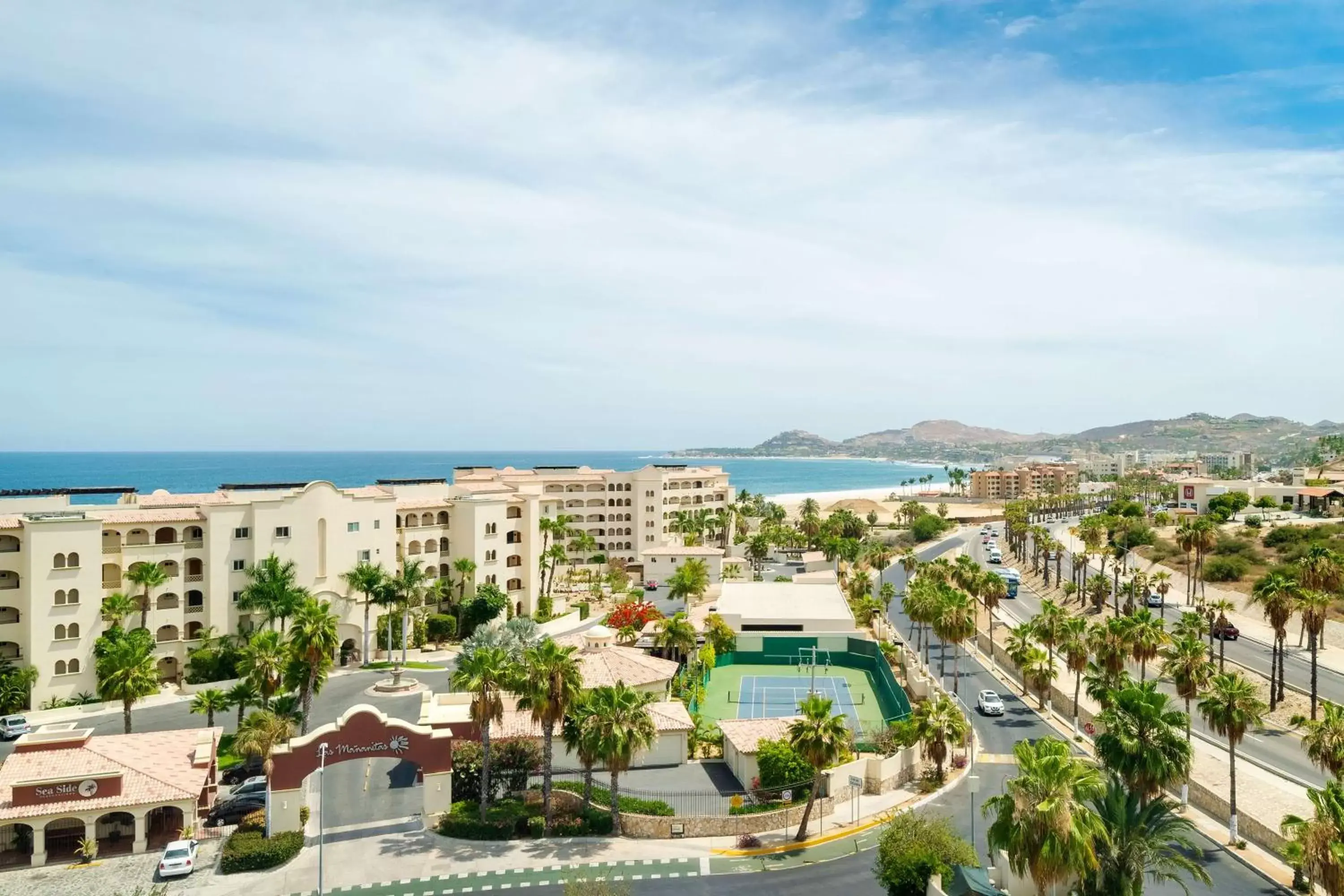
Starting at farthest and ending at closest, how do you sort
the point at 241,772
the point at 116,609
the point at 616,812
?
the point at 116,609 → the point at 241,772 → the point at 616,812

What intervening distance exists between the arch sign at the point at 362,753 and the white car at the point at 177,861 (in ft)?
11.4

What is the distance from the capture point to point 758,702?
2552 inches

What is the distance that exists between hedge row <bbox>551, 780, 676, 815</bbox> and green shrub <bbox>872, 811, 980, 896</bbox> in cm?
1050

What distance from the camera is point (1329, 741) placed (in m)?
34.6

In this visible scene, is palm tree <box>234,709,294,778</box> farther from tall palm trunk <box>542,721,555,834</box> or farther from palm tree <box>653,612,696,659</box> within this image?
palm tree <box>653,612,696,659</box>

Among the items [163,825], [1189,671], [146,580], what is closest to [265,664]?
[163,825]

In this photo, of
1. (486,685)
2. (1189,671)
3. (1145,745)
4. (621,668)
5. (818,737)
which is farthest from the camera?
(621,668)

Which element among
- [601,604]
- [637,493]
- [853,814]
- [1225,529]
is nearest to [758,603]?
[601,604]

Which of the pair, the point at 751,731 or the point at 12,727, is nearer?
the point at 751,731

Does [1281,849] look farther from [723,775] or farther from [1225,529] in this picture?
[1225,529]

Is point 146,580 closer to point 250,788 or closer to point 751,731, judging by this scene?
point 250,788

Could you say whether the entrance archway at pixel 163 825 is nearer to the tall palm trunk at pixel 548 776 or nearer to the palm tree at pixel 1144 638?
the tall palm trunk at pixel 548 776

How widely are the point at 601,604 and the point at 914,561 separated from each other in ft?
123

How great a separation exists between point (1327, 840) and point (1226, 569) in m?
81.1
